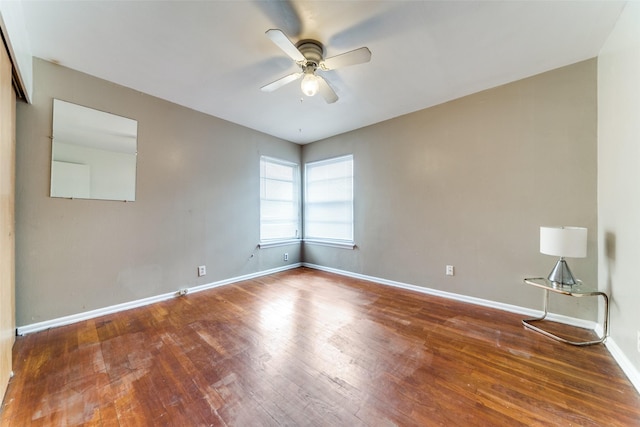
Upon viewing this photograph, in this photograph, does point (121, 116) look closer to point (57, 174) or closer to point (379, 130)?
point (57, 174)

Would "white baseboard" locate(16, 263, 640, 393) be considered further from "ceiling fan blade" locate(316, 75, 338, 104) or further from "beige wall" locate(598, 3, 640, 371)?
"ceiling fan blade" locate(316, 75, 338, 104)

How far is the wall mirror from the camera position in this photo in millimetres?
2328

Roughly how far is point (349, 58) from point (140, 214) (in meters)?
2.82

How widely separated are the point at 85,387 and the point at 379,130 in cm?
407

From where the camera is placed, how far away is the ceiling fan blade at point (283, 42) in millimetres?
1576

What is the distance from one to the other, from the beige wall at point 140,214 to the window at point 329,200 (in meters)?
1.07

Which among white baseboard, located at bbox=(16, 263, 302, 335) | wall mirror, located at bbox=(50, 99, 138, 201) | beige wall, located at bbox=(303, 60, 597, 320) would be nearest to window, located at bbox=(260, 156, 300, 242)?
white baseboard, located at bbox=(16, 263, 302, 335)

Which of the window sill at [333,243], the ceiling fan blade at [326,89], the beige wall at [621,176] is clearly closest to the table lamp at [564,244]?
the beige wall at [621,176]

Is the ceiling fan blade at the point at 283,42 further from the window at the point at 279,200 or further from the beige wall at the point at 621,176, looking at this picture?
the window at the point at 279,200

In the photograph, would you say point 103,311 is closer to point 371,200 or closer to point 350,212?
point 350,212

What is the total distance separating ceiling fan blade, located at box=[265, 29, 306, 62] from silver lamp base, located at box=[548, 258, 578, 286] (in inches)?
113

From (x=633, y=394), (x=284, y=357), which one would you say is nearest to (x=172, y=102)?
(x=284, y=357)

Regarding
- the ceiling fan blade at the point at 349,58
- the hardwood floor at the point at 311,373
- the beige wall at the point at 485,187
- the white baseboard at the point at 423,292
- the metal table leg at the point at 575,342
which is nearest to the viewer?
the hardwood floor at the point at 311,373

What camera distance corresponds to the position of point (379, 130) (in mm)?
3748
